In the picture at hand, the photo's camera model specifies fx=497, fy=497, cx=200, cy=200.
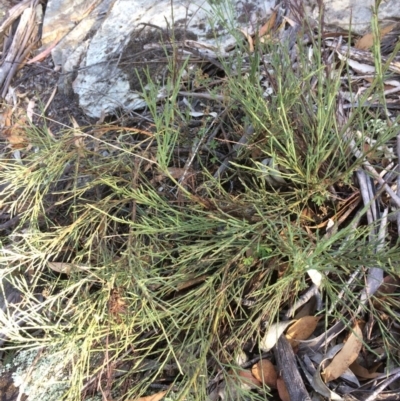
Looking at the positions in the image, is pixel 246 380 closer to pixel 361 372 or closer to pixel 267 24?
pixel 361 372

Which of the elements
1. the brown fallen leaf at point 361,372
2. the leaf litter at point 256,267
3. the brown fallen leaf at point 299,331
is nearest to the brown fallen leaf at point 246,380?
the leaf litter at point 256,267

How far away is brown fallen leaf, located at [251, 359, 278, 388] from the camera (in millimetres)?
1545

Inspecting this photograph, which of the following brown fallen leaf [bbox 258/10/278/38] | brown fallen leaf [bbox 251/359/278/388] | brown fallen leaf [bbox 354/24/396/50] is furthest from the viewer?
brown fallen leaf [bbox 258/10/278/38]

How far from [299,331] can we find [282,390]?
0.61ft

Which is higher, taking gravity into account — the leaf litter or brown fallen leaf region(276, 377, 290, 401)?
the leaf litter

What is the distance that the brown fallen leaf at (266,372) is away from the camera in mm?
1545

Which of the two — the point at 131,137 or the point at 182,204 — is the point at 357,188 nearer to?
the point at 182,204

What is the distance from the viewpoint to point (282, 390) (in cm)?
151

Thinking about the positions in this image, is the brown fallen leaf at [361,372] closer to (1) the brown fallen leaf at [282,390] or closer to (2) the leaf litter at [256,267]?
(2) the leaf litter at [256,267]

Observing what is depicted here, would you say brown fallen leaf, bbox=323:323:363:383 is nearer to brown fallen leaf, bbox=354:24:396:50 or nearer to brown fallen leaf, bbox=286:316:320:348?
brown fallen leaf, bbox=286:316:320:348

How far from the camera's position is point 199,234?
5.48 ft

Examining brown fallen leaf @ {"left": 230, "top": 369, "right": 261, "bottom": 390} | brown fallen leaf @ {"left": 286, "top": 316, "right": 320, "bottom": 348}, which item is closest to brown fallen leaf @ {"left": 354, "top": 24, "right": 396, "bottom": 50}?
brown fallen leaf @ {"left": 286, "top": 316, "right": 320, "bottom": 348}

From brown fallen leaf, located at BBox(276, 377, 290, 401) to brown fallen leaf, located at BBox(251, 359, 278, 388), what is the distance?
19 millimetres

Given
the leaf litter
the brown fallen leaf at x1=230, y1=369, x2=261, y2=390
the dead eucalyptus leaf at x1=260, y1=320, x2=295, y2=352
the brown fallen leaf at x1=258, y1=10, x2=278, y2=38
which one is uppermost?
the brown fallen leaf at x1=258, y1=10, x2=278, y2=38
